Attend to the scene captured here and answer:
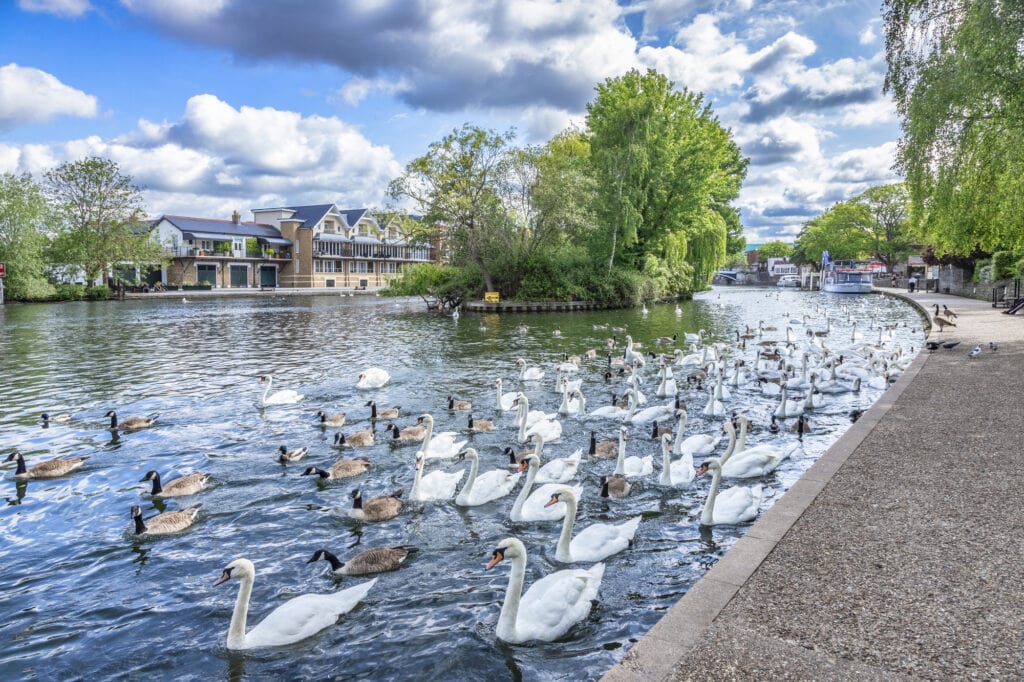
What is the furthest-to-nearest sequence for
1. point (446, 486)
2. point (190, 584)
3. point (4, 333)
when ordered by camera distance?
point (4, 333), point (446, 486), point (190, 584)

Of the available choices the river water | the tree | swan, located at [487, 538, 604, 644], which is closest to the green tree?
the tree

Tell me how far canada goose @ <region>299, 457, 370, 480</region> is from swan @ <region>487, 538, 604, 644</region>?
4.79 metres

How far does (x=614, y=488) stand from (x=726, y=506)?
1680 mm

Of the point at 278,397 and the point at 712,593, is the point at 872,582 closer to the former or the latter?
the point at 712,593

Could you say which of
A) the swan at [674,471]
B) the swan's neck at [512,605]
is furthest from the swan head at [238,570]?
the swan at [674,471]

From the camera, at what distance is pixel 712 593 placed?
185 inches

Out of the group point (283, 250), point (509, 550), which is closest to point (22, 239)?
point (283, 250)

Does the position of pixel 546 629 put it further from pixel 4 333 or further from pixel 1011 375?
pixel 4 333

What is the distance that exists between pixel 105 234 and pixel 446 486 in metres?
67.0

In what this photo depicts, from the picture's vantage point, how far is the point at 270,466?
10.4 metres

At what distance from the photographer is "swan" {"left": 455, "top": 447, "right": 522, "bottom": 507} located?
A: 8672 mm

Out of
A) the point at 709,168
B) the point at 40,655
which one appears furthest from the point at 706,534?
the point at 709,168

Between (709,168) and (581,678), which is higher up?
(709,168)

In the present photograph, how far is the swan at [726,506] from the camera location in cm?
766
